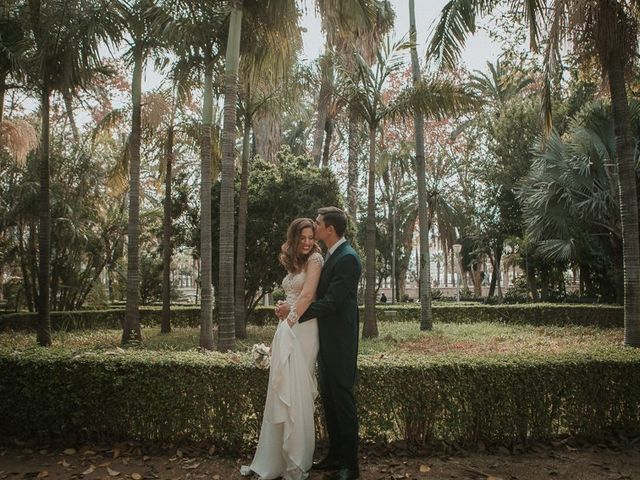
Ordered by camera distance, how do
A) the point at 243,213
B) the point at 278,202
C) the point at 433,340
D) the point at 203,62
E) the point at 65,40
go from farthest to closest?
the point at 278,202 < the point at 433,340 < the point at 243,213 < the point at 203,62 < the point at 65,40

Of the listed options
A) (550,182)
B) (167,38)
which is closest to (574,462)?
(167,38)

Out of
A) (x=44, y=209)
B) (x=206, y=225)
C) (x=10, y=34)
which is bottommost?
(x=206, y=225)

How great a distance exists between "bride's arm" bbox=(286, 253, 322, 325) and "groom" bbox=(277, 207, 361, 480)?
4 cm

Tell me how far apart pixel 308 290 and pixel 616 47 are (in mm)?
7351

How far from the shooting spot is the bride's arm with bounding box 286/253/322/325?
412cm

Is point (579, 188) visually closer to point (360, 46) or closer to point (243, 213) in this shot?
point (360, 46)

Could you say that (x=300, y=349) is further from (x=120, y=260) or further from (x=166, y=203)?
(x=120, y=260)

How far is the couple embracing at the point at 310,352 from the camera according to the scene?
162 inches

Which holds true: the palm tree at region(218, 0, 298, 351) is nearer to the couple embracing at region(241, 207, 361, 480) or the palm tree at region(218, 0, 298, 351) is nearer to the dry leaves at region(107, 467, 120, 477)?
the dry leaves at region(107, 467, 120, 477)

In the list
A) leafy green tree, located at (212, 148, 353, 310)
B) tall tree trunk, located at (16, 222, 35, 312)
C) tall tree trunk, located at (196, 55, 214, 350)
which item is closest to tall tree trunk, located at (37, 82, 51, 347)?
tall tree trunk, located at (196, 55, 214, 350)

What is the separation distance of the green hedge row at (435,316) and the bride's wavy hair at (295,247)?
47.2 ft

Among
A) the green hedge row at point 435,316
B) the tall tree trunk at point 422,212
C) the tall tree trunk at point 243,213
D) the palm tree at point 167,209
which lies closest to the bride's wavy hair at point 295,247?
the tall tree trunk at point 243,213

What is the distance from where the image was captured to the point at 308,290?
13.6 feet

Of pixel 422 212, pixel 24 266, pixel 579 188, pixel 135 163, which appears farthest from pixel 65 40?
pixel 579 188
